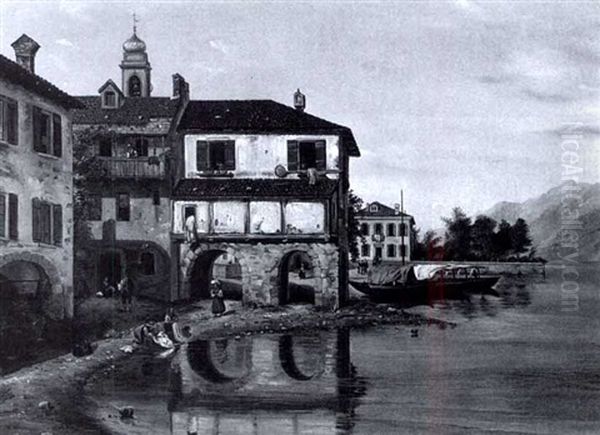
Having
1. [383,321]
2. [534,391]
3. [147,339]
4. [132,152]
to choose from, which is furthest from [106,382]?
[383,321]

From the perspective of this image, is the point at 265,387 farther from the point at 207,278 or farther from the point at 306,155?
the point at 306,155

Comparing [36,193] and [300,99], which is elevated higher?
[300,99]

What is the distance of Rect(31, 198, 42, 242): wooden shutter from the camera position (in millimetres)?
10742

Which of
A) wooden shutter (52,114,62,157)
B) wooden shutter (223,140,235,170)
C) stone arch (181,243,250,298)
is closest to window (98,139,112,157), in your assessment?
wooden shutter (52,114,62,157)

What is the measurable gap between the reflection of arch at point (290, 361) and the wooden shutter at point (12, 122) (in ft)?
15.8

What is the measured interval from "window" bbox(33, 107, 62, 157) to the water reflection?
11.4 ft

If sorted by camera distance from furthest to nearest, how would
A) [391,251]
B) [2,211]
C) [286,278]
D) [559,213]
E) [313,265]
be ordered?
[391,251] < [286,278] < [313,265] < [2,211] < [559,213]

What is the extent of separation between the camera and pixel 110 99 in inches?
445

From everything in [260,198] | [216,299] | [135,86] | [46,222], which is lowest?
[216,299]

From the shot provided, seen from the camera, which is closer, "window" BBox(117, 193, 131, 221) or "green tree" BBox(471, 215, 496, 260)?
"window" BBox(117, 193, 131, 221)

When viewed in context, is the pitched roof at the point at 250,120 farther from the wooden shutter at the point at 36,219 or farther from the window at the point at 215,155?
the wooden shutter at the point at 36,219

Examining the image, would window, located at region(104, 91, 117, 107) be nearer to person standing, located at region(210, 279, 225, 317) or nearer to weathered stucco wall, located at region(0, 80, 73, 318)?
weathered stucco wall, located at region(0, 80, 73, 318)

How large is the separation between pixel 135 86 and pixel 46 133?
8.35 ft

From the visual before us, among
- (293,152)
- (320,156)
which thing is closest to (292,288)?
(293,152)
